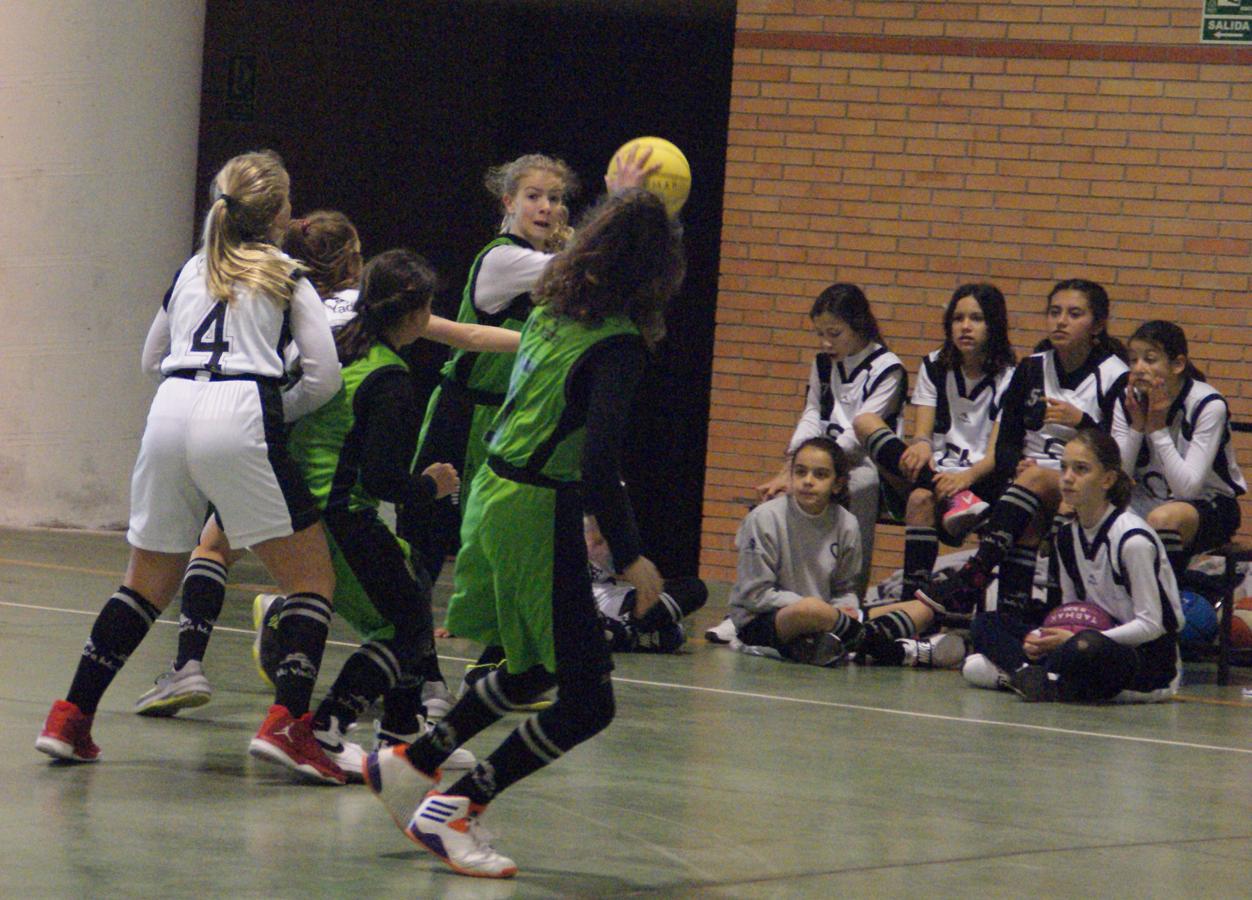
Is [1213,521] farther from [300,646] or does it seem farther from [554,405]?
[554,405]

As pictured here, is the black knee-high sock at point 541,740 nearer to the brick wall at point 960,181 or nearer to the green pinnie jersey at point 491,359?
the green pinnie jersey at point 491,359

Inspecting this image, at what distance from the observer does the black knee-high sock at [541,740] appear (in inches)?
175

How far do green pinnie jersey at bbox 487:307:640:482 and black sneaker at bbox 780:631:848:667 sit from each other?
13.4ft

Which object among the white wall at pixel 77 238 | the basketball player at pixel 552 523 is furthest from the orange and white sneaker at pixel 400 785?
the white wall at pixel 77 238

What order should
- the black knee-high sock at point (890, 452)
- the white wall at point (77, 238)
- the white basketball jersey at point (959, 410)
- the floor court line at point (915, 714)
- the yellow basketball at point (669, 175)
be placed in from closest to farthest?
the floor court line at point (915, 714), the yellow basketball at point (669, 175), the black knee-high sock at point (890, 452), the white basketball jersey at point (959, 410), the white wall at point (77, 238)

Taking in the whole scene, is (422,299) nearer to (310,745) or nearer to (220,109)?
(310,745)

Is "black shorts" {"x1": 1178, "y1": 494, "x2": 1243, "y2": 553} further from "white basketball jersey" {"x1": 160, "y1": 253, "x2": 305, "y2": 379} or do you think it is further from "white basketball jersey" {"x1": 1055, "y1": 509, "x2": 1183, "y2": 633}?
"white basketball jersey" {"x1": 160, "y1": 253, "x2": 305, "y2": 379}

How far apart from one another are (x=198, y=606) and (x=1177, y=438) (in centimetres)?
483

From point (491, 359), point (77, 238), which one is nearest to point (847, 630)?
point (491, 359)

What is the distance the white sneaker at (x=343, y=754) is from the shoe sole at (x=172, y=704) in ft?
2.95

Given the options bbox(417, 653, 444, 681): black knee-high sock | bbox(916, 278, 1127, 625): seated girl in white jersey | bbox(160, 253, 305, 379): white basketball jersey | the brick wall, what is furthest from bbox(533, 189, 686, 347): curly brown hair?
the brick wall

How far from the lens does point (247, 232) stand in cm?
553

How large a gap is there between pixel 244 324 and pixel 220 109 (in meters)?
10.6

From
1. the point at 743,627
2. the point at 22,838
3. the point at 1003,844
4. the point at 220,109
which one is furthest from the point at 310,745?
the point at 220,109
